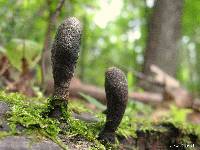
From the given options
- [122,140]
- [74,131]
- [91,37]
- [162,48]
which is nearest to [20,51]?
[122,140]

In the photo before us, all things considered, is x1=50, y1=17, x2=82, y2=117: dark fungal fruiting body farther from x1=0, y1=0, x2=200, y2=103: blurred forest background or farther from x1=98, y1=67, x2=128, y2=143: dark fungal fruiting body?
x1=0, y1=0, x2=200, y2=103: blurred forest background

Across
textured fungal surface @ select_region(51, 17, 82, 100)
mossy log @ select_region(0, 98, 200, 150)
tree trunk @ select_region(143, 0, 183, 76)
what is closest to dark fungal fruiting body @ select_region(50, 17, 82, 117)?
textured fungal surface @ select_region(51, 17, 82, 100)

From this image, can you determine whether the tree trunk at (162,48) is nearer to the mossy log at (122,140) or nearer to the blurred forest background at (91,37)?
the blurred forest background at (91,37)

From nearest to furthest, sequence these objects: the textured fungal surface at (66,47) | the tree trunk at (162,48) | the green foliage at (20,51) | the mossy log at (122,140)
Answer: the mossy log at (122,140)
the textured fungal surface at (66,47)
the green foliage at (20,51)
the tree trunk at (162,48)

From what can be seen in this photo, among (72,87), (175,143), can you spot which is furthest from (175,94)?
(175,143)

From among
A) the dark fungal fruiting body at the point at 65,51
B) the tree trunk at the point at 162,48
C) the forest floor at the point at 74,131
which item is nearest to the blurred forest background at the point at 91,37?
the tree trunk at the point at 162,48

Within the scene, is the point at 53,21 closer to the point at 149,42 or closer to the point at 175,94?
the point at 175,94

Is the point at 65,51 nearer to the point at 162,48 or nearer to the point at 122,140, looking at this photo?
the point at 122,140
